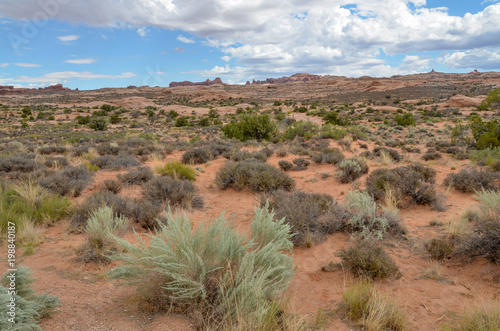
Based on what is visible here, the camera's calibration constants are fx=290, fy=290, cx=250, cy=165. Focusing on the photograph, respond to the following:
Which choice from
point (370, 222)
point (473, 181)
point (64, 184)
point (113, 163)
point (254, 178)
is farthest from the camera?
point (113, 163)

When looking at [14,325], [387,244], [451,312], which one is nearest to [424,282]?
[451,312]

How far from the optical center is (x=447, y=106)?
3488cm

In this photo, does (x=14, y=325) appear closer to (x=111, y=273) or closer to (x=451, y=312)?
(x=111, y=273)

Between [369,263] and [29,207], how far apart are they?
19.7 ft

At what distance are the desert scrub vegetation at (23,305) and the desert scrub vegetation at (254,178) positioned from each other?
5.50 m

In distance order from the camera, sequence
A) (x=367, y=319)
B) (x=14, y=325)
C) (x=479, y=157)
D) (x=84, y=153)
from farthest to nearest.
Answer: (x=84, y=153), (x=479, y=157), (x=367, y=319), (x=14, y=325)

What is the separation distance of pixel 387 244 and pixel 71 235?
17.7 feet

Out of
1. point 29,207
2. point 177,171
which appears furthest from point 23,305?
point 177,171

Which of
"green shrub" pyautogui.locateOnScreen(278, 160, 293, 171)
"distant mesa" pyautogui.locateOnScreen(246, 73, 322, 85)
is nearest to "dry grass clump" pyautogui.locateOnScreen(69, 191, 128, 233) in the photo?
"green shrub" pyautogui.locateOnScreen(278, 160, 293, 171)

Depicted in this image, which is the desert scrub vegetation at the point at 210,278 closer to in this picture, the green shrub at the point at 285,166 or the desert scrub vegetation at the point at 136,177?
the desert scrub vegetation at the point at 136,177

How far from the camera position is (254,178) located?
7.90 m

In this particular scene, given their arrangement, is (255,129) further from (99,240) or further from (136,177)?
(99,240)

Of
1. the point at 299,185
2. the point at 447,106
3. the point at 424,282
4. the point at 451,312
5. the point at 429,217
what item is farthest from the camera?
the point at 447,106

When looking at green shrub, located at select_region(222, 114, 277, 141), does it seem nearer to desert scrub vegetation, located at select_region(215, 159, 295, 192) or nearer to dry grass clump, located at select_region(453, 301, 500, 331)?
desert scrub vegetation, located at select_region(215, 159, 295, 192)
